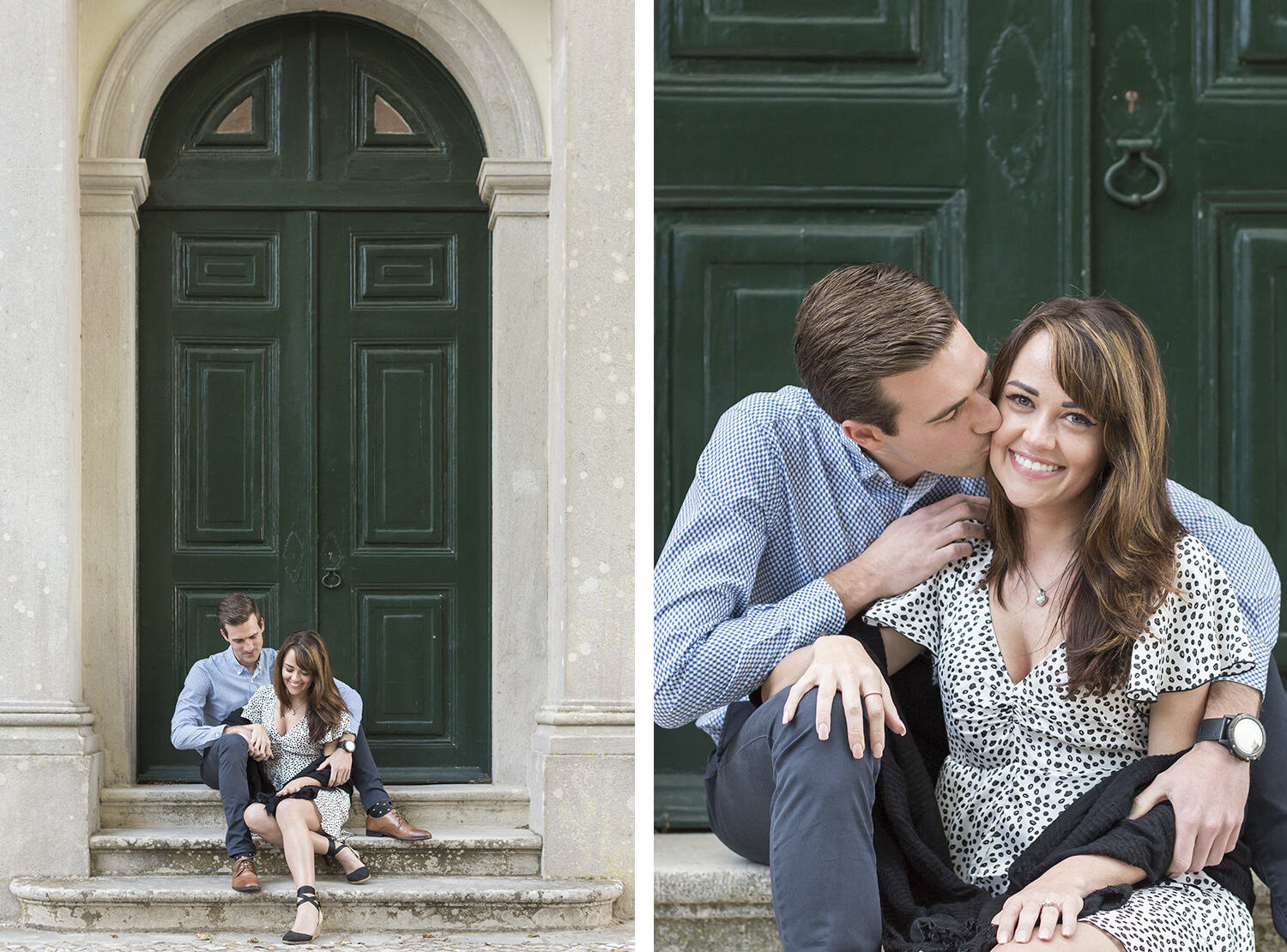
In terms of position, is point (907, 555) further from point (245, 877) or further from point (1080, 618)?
point (245, 877)

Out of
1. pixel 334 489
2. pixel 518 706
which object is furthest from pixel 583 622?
pixel 334 489

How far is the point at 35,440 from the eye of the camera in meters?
5.52

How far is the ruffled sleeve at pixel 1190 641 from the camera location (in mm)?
2203

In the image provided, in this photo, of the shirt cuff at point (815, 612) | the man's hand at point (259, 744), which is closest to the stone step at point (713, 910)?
the shirt cuff at point (815, 612)

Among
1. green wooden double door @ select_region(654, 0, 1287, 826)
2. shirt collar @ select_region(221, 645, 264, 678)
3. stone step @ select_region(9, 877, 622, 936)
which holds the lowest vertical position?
stone step @ select_region(9, 877, 622, 936)

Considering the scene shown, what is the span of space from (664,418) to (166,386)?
10.8 feet

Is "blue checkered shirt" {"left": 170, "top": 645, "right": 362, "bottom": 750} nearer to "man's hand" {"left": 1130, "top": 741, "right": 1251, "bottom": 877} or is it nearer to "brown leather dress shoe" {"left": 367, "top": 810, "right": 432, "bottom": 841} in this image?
"brown leather dress shoe" {"left": 367, "top": 810, "right": 432, "bottom": 841}

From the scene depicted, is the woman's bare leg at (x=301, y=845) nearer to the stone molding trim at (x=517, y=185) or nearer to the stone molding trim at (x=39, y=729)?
the stone molding trim at (x=39, y=729)

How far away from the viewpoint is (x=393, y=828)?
5.56 meters

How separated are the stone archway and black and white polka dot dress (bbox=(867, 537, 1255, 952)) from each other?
12.2ft

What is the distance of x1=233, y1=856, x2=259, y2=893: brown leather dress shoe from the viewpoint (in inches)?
205

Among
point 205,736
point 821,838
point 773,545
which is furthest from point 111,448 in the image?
point 821,838

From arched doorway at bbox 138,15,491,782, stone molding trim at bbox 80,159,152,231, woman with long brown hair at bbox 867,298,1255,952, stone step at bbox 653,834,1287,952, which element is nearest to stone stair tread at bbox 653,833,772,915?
stone step at bbox 653,834,1287,952

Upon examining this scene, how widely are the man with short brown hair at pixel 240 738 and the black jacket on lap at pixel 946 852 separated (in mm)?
3570
